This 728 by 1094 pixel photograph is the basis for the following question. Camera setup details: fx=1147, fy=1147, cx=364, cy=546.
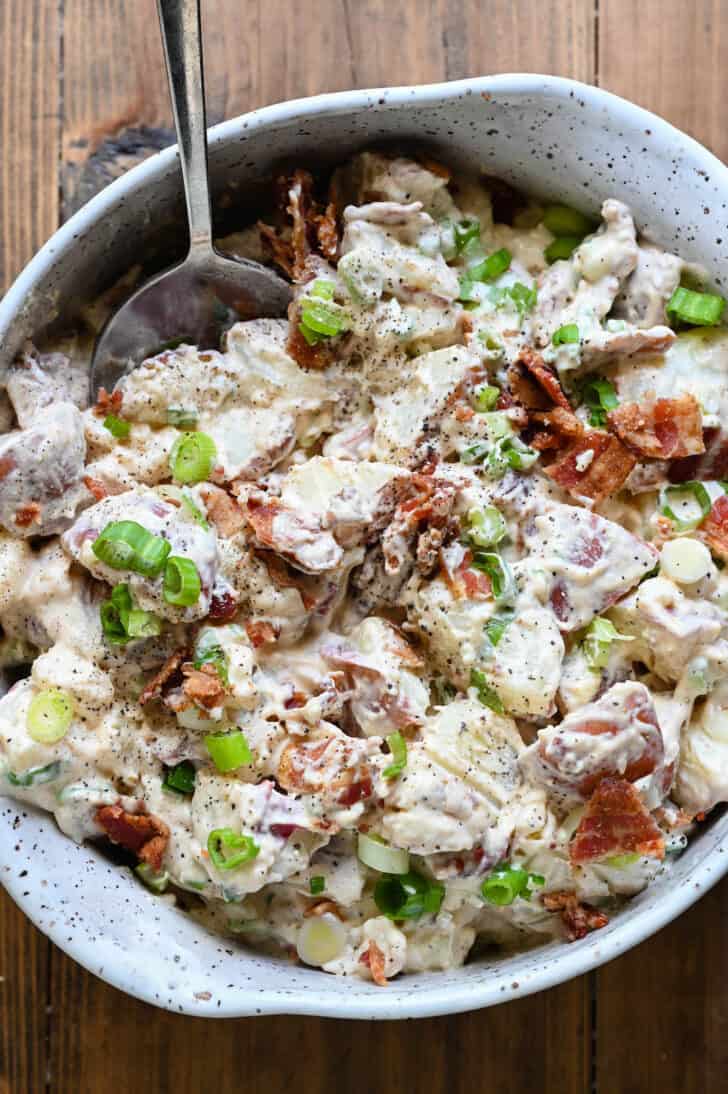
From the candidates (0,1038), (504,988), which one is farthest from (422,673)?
(0,1038)

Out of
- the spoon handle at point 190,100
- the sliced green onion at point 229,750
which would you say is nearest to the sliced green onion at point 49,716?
the sliced green onion at point 229,750

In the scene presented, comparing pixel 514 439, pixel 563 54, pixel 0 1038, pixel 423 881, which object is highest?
pixel 563 54

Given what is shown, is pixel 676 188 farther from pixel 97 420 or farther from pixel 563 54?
pixel 97 420

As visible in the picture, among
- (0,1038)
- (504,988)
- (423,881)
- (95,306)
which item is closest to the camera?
(504,988)

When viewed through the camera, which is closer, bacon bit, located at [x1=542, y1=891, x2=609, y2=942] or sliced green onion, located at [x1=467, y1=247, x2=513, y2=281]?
bacon bit, located at [x1=542, y1=891, x2=609, y2=942]

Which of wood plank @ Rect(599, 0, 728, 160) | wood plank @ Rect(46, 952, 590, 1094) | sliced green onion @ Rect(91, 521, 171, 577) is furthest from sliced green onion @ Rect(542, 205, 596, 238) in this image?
wood plank @ Rect(46, 952, 590, 1094)

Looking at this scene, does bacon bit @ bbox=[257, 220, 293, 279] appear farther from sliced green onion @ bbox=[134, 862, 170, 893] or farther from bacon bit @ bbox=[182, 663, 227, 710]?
A: sliced green onion @ bbox=[134, 862, 170, 893]

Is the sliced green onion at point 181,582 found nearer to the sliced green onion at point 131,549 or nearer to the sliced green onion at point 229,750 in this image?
the sliced green onion at point 131,549
